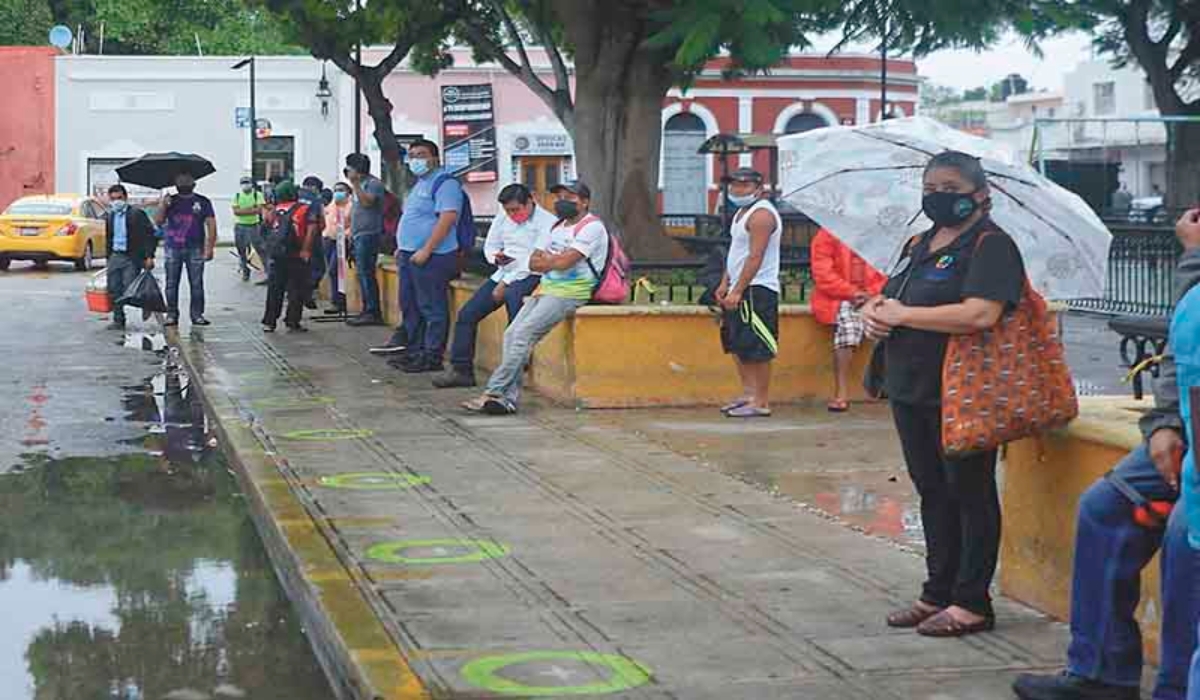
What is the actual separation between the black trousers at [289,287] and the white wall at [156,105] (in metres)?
30.3

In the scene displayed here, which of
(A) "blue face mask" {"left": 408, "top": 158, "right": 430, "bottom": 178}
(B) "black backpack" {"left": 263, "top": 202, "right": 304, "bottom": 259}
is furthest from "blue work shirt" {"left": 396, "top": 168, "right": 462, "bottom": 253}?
(B) "black backpack" {"left": 263, "top": 202, "right": 304, "bottom": 259}

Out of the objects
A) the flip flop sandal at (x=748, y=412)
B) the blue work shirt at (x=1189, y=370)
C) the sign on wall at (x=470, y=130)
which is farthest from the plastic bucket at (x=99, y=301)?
the sign on wall at (x=470, y=130)

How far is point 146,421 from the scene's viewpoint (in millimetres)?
13734

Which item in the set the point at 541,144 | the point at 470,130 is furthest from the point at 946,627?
the point at 541,144

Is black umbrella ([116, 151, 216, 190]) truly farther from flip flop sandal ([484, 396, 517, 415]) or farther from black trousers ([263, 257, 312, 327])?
flip flop sandal ([484, 396, 517, 415])

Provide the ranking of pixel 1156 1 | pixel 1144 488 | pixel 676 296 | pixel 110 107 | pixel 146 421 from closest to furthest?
pixel 1144 488
pixel 146 421
pixel 676 296
pixel 1156 1
pixel 110 107

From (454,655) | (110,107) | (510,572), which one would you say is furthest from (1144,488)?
(110,107)

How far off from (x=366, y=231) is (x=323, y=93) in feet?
96.8

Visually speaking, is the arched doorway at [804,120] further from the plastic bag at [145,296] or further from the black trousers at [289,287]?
the plastic bag at [145,296]

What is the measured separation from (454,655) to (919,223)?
2714mm

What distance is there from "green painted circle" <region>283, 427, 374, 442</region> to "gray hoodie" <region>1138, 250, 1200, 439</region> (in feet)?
23.2

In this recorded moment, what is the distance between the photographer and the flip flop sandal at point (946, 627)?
6762 millimetres

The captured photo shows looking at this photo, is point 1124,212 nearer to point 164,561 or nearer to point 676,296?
point 676,296

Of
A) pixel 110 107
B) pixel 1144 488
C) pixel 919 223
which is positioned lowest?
pixel 1144 488
